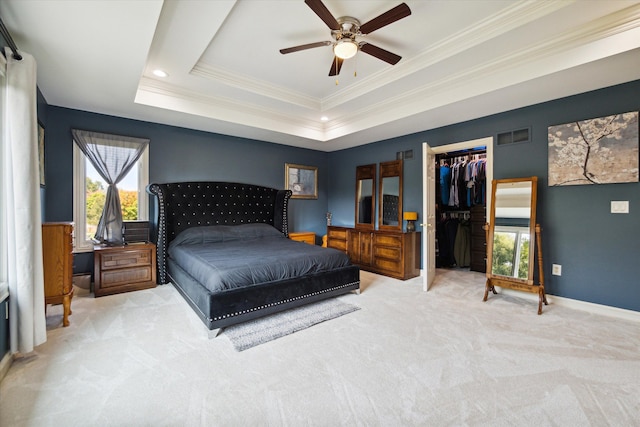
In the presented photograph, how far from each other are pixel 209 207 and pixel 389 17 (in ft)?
12.0

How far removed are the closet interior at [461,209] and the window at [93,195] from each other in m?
4.95

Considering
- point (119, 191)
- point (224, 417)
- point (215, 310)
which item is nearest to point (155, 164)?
point (119, 191)

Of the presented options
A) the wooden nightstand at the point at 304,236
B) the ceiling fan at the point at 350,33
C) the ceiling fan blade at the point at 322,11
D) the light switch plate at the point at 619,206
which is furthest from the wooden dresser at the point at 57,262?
the light switch plate at the point at 619,206

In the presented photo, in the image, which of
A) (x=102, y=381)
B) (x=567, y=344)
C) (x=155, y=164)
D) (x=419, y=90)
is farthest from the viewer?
(x=155, y=164)

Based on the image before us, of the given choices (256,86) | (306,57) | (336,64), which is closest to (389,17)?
(336,64)

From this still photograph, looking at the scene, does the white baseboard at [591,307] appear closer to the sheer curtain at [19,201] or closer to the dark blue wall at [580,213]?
the dark blue wall at [580,213]

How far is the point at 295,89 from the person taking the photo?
3.99m

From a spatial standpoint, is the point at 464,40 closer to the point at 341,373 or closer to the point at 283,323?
the point at 341,373

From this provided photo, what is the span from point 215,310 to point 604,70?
165 inches

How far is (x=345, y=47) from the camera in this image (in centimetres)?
245

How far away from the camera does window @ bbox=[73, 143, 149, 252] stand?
12.2ft

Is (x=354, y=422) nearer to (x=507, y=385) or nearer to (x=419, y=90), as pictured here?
(x=507, y=385)

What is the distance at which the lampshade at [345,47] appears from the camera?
8.00ft

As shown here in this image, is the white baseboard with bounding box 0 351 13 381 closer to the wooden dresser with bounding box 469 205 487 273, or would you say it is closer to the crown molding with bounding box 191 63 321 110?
the crown molding with bounding box 191 63 321 110
